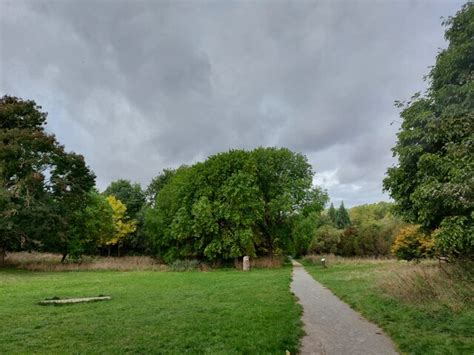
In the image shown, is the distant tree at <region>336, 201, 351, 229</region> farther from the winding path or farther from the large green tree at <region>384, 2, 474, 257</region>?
the winding path

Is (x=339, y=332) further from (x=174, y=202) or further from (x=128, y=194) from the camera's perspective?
(x=128, y=194)

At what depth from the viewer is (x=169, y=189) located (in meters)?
33.4

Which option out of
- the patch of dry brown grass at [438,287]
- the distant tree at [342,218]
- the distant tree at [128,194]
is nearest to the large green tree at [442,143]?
the patch of dry brown grass at [438,287]

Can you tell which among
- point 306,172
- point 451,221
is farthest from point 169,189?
point 451,221

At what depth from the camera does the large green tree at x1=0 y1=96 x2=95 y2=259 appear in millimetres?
24203

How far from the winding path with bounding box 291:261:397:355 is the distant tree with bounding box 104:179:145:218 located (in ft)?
134

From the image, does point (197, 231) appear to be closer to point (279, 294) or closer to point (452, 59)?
point (279, 294)

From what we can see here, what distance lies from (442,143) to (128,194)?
4494 cm

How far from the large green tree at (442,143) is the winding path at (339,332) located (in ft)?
11.1

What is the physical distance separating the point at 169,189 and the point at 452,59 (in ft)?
88.6

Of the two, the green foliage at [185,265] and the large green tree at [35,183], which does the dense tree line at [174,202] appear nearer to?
the large green tree at [35,183]

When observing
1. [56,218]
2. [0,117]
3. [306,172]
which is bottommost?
[56,218]

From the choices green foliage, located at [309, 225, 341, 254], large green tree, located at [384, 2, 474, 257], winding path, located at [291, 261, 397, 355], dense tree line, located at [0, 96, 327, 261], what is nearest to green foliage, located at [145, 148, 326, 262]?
dense tree line, located at [0, 96, 327, 261]

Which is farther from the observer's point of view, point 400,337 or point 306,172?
point 306,172
